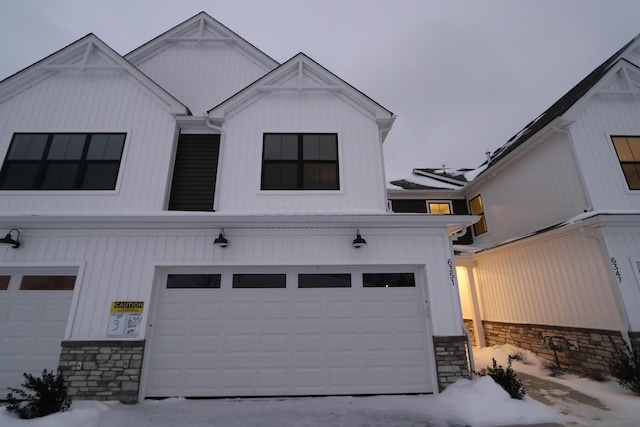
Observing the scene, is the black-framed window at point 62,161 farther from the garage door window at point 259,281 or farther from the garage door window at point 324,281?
the garage door window at point 324,281

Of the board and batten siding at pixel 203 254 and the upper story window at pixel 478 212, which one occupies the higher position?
the upper story window at pixel 478 212

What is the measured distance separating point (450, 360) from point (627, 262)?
4880 millimetres

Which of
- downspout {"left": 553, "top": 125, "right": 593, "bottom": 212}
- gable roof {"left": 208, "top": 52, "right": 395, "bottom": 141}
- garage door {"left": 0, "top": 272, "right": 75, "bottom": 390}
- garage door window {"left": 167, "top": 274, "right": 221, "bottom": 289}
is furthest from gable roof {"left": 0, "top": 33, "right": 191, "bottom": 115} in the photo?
downspout {"left": 553, "top": 125, "right": 593, "bottom": 212}

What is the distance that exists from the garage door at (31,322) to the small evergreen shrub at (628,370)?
433 inches

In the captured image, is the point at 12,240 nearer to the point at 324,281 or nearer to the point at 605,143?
the point at 324,281

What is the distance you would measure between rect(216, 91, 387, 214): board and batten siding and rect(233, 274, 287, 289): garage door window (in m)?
1.47

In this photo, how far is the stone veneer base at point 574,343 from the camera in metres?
6.96

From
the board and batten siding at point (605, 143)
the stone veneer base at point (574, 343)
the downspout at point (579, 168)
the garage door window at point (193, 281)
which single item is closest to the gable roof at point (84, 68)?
the garage door window at point (193, 281)

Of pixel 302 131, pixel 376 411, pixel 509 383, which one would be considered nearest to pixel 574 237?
pixel 509 383

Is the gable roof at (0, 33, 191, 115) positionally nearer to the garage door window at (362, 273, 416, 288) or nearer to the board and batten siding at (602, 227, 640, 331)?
the garage door window at (362, 273, 416, 288)

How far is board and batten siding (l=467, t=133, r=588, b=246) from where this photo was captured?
8.72 m

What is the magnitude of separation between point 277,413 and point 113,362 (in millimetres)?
3311

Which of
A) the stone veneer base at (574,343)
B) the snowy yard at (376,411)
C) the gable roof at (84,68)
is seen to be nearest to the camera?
the snowy yard at (376,411)

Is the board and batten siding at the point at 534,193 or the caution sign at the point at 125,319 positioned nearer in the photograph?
the caution sign at the point at 125,319
